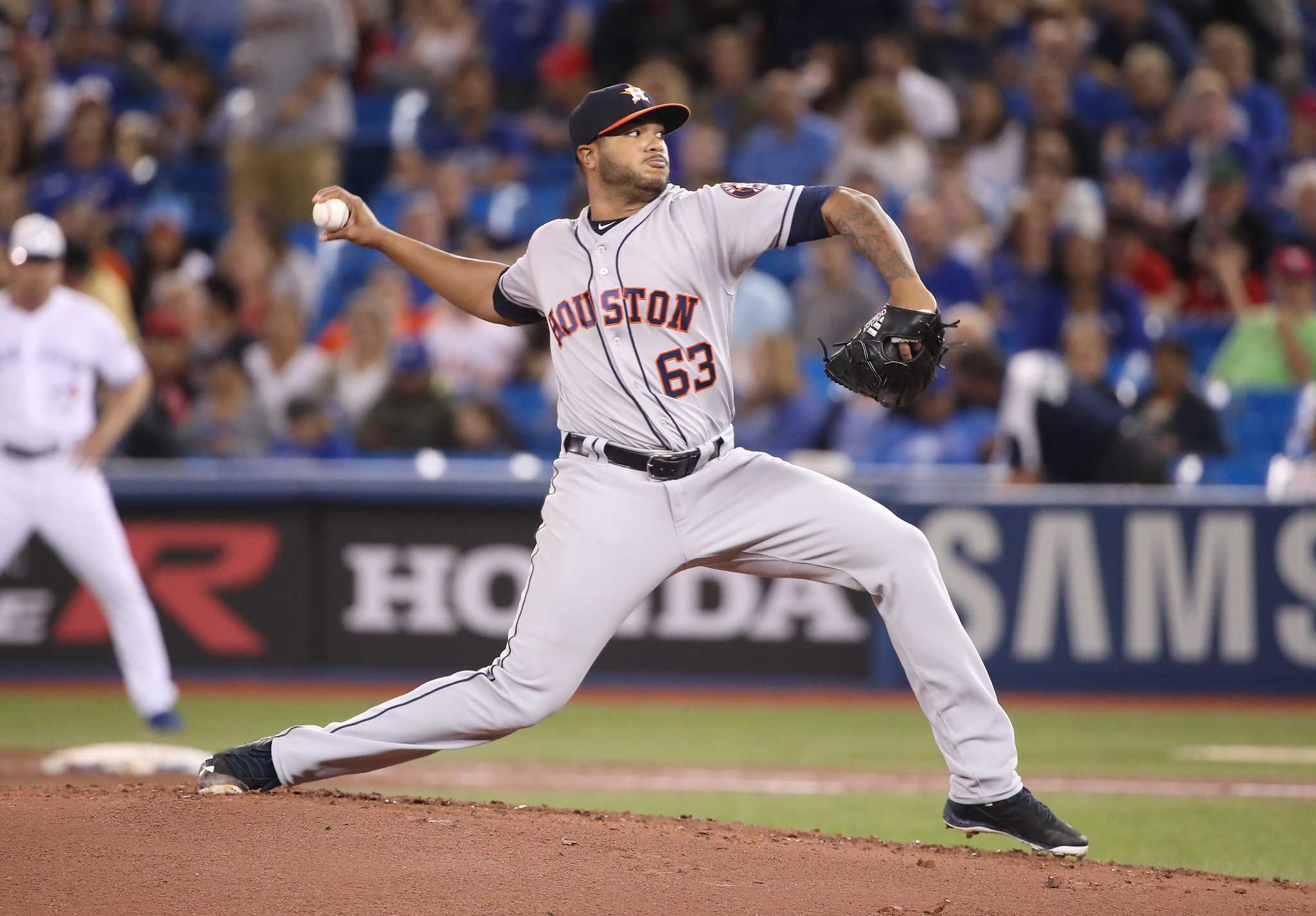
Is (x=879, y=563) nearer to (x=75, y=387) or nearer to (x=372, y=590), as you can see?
(x=75, y=387)

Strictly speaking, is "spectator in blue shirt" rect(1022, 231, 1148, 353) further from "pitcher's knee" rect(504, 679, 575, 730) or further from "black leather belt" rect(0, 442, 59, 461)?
"pitcher's knee" rect(504, 679, 575, 730)

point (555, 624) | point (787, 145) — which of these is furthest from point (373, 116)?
point (555, 624)

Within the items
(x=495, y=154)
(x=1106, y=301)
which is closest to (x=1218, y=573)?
(x=1106, y=301)

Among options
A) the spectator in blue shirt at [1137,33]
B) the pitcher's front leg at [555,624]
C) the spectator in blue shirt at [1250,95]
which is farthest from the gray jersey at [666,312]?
the spectator in blue shirt at [1137,33]

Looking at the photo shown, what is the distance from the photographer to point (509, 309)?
15.5 ft

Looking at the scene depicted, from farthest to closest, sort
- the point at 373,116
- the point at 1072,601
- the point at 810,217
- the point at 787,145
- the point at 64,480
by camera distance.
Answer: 1. the point at 373,116
2. the point at 787,145
3. the point at 1072,601
4. the point at 64,480
5. the point at 810,217

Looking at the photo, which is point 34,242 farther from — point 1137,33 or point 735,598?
point 1137,33

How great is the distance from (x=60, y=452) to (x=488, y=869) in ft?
15.2

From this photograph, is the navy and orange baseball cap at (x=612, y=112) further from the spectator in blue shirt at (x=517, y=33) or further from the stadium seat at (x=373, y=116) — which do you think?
the spectator in blue shirt at (x=517, y=33)

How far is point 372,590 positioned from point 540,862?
19.0 ft

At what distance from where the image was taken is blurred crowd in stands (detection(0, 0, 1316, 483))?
9.89 meters

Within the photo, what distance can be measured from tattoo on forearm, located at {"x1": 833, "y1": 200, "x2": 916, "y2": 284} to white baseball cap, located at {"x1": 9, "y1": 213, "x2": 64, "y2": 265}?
16.4ft

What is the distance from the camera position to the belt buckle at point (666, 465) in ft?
14.1

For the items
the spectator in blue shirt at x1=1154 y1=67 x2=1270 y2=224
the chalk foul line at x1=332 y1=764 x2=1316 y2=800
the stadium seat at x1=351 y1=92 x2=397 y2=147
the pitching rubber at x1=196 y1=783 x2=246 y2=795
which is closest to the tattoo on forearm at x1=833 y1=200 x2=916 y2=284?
the pitching rubber at x1=196 y1=783 x2=246 y2=795
